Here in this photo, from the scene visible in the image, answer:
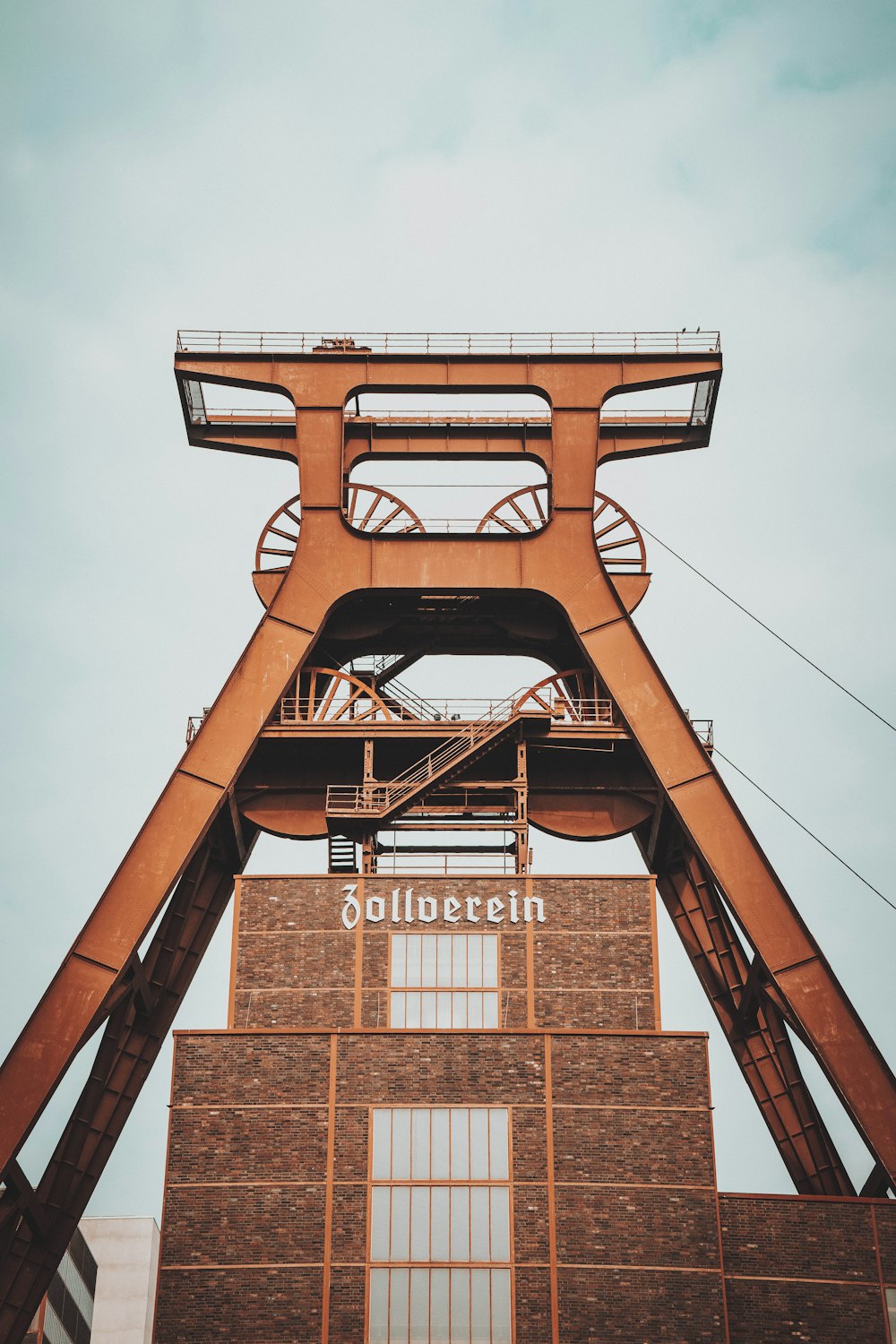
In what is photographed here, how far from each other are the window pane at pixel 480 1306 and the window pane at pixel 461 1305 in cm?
8

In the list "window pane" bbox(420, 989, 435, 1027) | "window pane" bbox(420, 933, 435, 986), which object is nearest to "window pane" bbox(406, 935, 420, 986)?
"window pane" bbox(420, 933, 435, 986)

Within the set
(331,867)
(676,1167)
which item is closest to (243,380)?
(331,867)

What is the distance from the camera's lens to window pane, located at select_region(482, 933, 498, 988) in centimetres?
3462

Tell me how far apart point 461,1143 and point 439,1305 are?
9.60ft

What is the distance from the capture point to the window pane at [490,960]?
3462 centimetres

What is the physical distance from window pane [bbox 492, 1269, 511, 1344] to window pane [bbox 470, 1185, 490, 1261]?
0.40 m

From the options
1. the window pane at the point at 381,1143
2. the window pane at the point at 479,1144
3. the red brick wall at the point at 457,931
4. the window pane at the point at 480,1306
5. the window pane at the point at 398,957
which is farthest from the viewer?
the window pane at the point at 398,957

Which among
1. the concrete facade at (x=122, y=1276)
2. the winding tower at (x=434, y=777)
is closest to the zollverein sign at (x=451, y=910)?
the winding tower at (x=434, y=777)

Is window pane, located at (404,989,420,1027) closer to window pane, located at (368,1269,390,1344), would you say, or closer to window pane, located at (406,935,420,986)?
window pane, located at (406,935,420,986)

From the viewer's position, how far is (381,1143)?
31922mm

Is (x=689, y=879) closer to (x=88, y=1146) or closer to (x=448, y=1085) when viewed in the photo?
(x=448, y=1085)

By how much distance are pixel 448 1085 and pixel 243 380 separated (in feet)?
57.4

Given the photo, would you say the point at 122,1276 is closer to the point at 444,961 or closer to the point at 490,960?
the point at 444,961

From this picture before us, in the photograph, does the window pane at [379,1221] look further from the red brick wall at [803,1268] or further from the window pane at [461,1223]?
the red brick wall at [803,1268]
